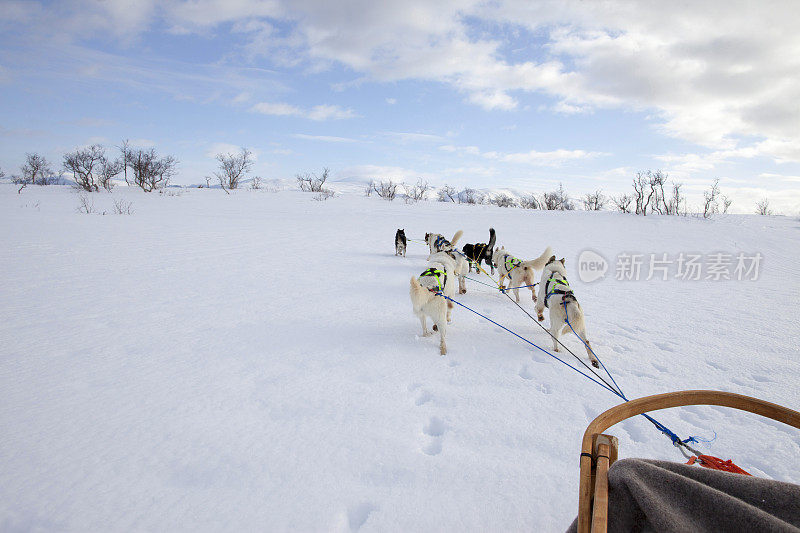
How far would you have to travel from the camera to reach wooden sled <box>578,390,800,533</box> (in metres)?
0.93

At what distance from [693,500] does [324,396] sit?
2.23 m

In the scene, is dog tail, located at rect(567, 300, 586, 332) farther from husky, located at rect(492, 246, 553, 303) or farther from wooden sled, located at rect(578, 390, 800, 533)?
wooden sled, located at rect(578, 390, 800, 533)

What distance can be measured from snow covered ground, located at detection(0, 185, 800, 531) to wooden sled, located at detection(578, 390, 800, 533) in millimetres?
762

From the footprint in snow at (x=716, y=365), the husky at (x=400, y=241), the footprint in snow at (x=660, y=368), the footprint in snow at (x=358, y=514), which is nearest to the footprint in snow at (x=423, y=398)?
the footprint in snow at (x=358, y=514)

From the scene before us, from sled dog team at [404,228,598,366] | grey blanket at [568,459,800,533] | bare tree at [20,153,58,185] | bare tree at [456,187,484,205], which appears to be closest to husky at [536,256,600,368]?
sled dog team at [404,228,598,366]

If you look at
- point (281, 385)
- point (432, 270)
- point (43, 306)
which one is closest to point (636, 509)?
point (281, 385)

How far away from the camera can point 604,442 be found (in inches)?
42.9

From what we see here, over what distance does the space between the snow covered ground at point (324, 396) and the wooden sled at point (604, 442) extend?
2.50ft

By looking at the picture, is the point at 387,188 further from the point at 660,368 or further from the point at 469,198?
the point at 660,368

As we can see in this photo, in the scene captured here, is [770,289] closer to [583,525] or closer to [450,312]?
[450,312]

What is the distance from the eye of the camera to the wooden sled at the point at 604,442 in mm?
931

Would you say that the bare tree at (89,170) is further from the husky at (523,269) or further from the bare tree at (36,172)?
the husky at (523,269)

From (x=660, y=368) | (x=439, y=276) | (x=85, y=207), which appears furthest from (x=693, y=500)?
(x=85, y=207)

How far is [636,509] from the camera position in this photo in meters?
0.98
